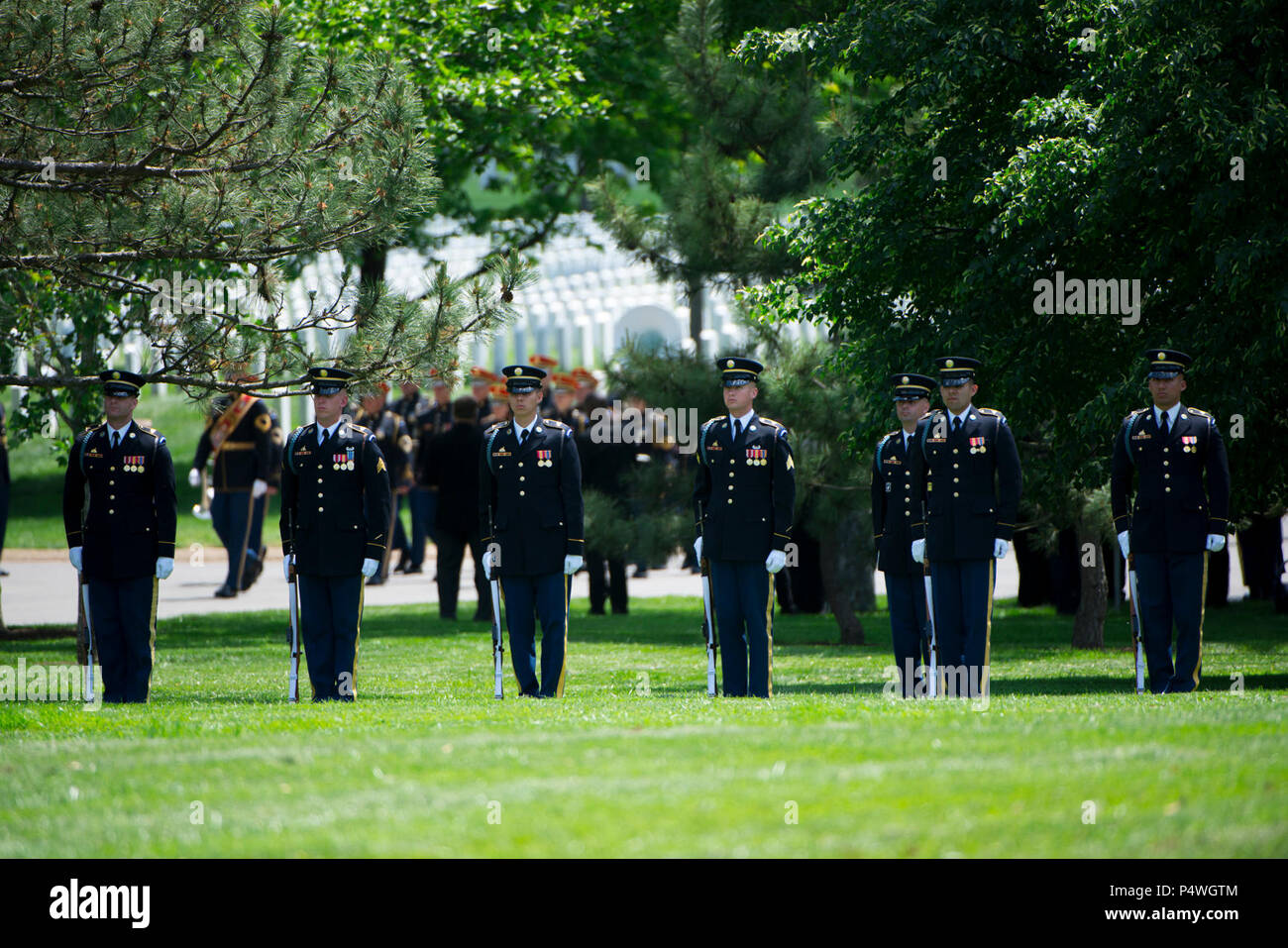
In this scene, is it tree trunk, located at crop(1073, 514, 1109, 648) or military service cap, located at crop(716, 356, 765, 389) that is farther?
tree trunk, located at crop(1073, 514, 1109, 648)

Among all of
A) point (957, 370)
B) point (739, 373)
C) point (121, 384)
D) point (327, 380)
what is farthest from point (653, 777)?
point (121, 384)

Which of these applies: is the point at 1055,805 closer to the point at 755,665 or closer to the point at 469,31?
the point at 755,665

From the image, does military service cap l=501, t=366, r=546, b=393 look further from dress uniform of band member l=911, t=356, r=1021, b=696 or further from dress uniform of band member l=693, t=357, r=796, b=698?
dress uniform of band member l=911, t=356, r=1021, b=696

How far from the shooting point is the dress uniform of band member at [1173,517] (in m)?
10.4

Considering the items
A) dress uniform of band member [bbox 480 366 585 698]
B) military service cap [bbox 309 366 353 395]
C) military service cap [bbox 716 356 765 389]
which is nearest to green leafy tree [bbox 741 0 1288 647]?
military service cap [bbox 716 356 765 389]

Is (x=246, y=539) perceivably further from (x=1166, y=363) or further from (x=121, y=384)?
(x=1166, y=363)

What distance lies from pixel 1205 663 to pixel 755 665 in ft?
16.4

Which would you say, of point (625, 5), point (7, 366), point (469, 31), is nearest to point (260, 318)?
point (7, 366)

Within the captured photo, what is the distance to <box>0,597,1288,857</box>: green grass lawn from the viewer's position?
17.5 ft

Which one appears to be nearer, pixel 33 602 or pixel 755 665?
pixel 755 665

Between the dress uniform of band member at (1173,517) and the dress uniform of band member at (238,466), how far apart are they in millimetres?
11953

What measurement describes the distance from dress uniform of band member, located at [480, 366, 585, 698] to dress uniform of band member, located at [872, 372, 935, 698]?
2353 millimetres

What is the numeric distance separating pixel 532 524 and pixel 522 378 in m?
1.00
